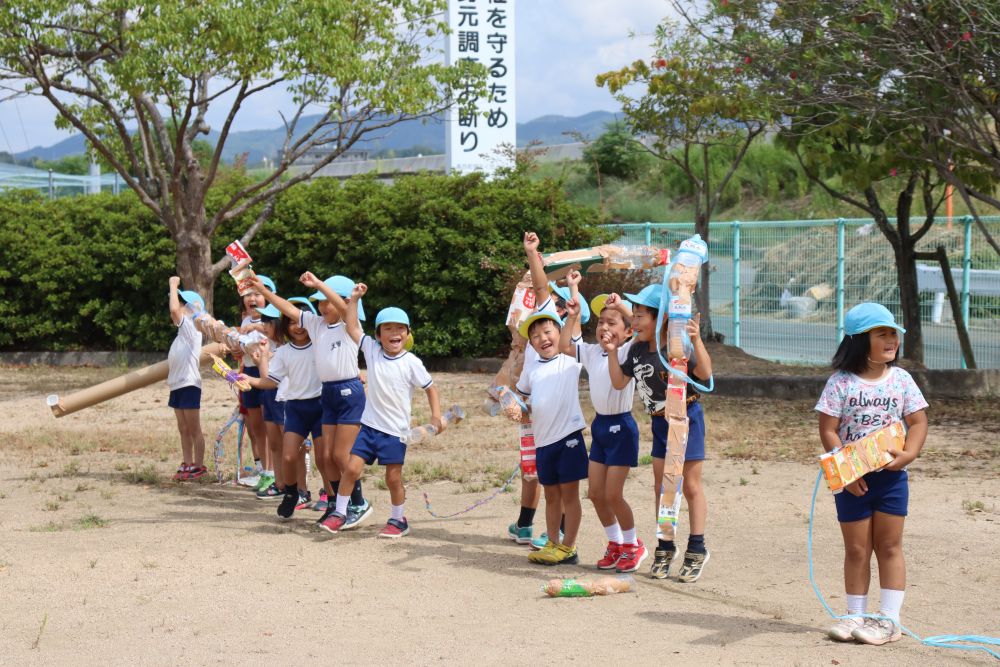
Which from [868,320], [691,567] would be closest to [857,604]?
[691,567]

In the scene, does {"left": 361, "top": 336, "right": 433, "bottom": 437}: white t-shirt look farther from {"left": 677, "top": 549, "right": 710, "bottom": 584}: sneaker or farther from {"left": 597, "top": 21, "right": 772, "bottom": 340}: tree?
{"left": 597, "top": 21, "right": 772, "bottom": 340}: tree

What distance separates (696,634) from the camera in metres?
5.30

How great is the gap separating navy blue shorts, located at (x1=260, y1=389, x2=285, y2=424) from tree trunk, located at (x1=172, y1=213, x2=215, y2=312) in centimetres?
801

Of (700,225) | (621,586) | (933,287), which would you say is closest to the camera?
(621,586)

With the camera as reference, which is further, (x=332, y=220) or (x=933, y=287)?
(x=332, y=220)

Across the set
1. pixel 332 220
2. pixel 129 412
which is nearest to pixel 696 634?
pixel 129 412

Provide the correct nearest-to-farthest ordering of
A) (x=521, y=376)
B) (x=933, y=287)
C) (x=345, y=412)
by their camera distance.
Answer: (x=521, y=376) → (x=345, y=412) → (x=933, y=287)

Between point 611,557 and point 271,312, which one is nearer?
point 611,557

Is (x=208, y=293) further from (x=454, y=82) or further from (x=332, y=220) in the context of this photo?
(x=454, y=82)

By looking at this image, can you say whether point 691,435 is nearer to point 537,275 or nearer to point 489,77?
point 537,275

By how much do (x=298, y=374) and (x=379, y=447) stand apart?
1.09 metres

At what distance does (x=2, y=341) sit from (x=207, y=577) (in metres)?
15.6

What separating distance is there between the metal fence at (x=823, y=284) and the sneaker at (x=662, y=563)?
9.88m

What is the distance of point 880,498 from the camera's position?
17.1 feet
